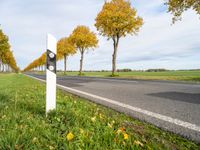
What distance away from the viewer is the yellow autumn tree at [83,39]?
4097cm

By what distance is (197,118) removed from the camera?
3.45 metres

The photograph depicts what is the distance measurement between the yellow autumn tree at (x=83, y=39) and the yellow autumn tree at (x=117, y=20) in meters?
11.3

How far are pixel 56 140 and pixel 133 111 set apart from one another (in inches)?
84.1

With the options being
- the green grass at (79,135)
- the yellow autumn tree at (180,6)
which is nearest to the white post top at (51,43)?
the green grass at (79,135)

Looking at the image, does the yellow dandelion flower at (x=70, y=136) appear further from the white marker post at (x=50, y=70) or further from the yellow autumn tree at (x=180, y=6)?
the yellow autumn tree at (x=180, y=6)

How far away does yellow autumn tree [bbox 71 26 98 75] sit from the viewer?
4097cm

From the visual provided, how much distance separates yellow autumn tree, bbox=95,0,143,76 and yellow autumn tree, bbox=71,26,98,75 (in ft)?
37.1

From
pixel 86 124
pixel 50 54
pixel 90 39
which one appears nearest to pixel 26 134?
pixel 86 124

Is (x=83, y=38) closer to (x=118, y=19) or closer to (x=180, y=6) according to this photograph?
(x=118, y=19)

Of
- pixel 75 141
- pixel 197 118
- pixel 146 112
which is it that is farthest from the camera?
pixel 146 112

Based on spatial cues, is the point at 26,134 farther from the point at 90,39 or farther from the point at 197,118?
the point at 90,39

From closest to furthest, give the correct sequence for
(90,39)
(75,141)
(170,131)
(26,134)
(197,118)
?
(75,141)
(26,134)
(170,131)
(197,118)
(90,39)

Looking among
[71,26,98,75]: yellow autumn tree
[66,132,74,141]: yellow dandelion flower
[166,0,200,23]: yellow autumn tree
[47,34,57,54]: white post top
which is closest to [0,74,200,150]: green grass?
[66,132,74,141]: yellow dandelion flower

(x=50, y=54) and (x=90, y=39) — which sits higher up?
(x=90, y=39)
